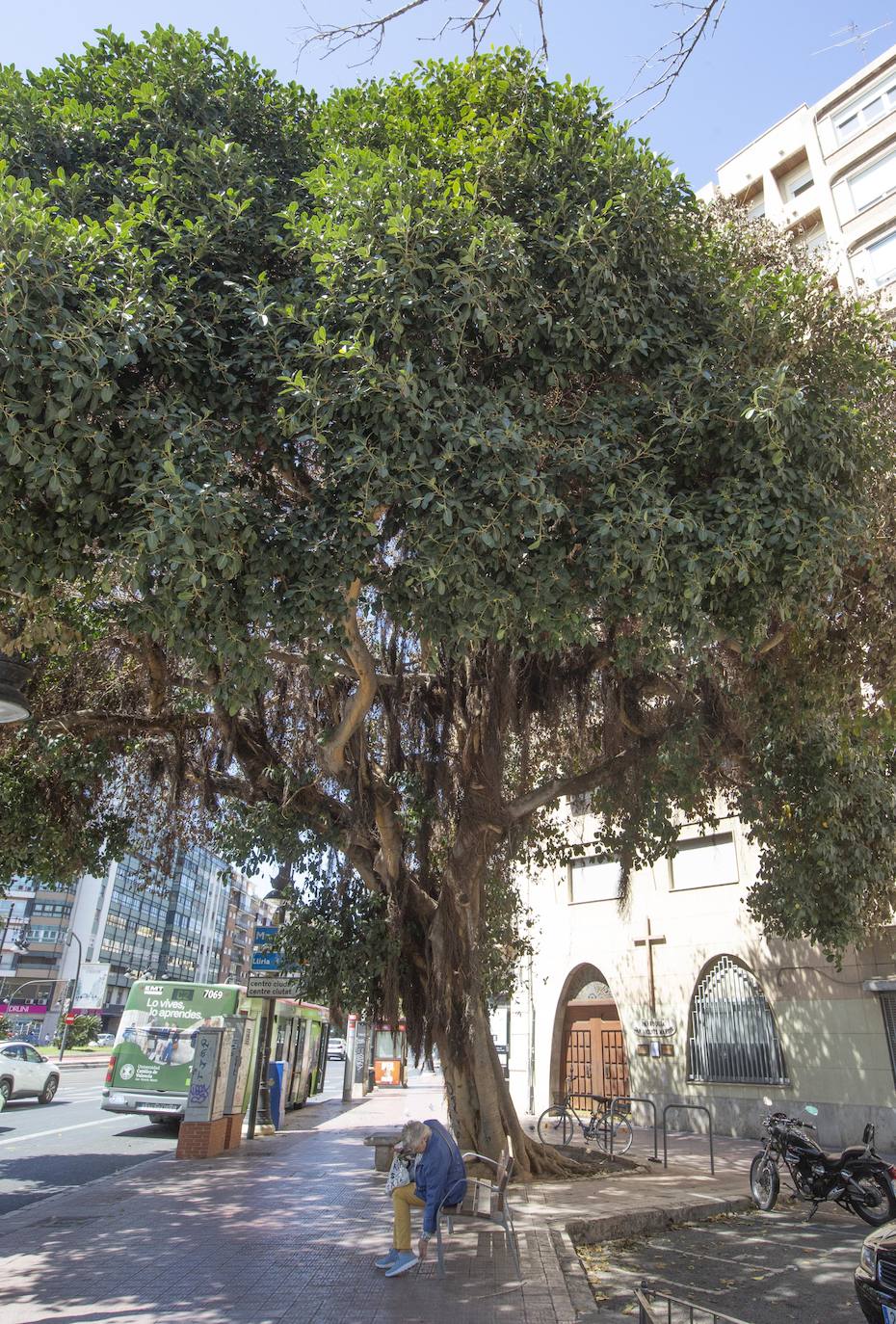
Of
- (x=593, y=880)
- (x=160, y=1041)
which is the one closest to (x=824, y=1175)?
(x=160, y=1041)

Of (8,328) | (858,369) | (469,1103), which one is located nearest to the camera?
(8,328)

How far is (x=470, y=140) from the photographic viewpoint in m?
6.94

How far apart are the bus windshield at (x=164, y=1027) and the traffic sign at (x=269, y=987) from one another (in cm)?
141

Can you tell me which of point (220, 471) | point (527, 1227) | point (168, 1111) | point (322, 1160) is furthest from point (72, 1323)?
point (168, 1111)

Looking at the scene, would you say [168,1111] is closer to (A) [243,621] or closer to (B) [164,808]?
(B) [164,808]

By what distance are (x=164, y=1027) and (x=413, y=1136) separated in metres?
10.3

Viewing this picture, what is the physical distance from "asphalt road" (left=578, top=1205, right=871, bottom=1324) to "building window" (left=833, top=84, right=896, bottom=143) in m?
24.0

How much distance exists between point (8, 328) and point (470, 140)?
4147 mm

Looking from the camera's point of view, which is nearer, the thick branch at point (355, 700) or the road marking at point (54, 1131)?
the thick branch at point (355, 700)

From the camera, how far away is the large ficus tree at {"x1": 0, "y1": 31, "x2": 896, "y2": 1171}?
18.1ft

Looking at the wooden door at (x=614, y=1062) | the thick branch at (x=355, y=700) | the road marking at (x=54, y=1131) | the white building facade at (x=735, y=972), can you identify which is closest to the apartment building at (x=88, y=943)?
the road marking at (x=54, y=1131)

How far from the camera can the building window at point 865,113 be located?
69.9ft

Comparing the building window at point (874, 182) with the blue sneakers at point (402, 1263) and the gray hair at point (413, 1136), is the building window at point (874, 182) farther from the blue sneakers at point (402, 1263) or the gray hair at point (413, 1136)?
the blue sneakers at point (402, 1263)

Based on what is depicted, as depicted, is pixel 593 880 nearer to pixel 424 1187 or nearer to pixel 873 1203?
pixel 873 1203
